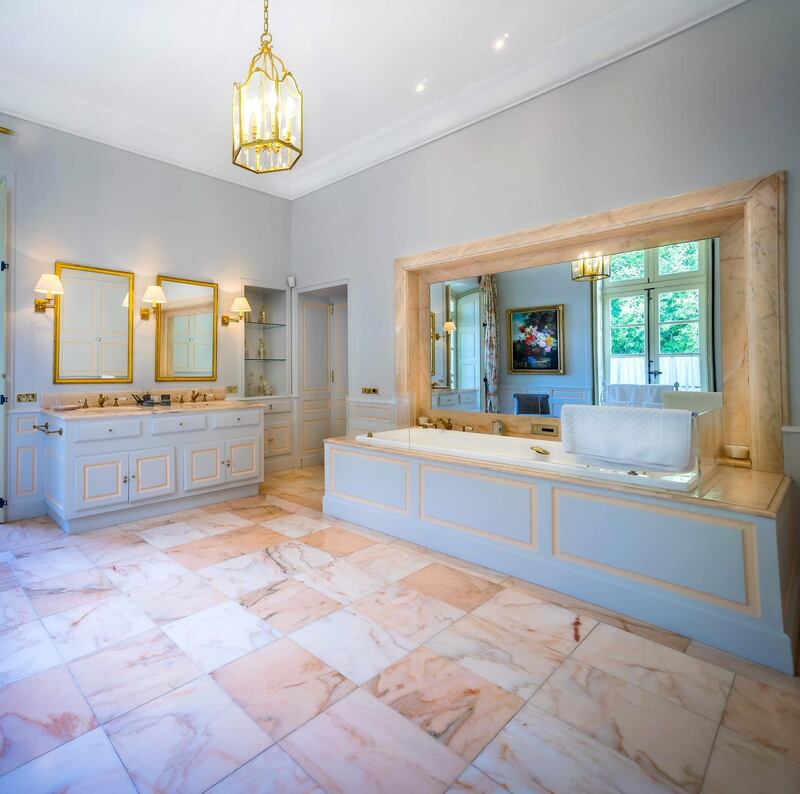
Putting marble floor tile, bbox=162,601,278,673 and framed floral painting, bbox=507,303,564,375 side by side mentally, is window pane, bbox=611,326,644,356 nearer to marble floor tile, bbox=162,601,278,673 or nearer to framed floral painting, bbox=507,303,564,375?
framed floral painting, bbox=507,303,564,375

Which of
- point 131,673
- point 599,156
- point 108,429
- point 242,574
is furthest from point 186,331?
point 599,156

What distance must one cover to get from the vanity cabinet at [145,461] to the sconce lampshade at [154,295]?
110 cm

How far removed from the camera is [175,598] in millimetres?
2535

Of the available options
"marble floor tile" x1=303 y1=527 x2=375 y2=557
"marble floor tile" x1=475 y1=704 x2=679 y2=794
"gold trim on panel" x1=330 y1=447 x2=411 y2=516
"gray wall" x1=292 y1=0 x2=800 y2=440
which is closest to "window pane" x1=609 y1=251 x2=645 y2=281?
"gray wall" x1=292 y1=0 x2=800 y2=440

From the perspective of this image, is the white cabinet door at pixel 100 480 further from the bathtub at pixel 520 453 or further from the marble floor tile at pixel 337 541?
the bathtub at pixel 520 453

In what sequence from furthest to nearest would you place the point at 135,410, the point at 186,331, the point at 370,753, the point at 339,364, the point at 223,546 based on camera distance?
the point at 339,364 → the point at 186,331 → the point at 135,410 → the point at 223,546 → the point at 370,753

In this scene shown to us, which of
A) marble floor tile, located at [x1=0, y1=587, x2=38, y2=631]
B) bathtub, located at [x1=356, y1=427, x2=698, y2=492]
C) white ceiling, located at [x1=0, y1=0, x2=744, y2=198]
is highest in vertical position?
white ceiling, located at [x1=0, y1=0, x2=744, y2=198]

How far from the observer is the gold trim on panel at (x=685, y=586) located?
6.47 ft

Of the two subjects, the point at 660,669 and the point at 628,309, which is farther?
the point at 628,309

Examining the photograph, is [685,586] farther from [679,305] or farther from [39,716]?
[39,716]

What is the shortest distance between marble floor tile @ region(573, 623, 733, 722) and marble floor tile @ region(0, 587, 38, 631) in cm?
260

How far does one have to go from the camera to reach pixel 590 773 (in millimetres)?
1407

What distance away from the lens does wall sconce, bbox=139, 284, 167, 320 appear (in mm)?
4379

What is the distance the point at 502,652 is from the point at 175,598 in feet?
5.62
